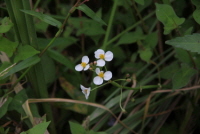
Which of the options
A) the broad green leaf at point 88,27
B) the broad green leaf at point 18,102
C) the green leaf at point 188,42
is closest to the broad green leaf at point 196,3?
the green leaf at point 188,42

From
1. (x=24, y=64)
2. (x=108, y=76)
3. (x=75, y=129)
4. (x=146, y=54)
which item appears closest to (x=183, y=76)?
(x=146, y=54)

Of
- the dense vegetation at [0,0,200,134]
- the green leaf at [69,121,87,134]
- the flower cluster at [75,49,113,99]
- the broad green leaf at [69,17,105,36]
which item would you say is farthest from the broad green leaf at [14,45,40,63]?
the broad green leaf at [69,17,105,36]

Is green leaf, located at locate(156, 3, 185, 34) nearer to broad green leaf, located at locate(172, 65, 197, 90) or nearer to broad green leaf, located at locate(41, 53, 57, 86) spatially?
broad green leaf, located at locate(172, 65, 197, 90)

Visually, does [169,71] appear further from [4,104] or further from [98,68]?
[4,104]

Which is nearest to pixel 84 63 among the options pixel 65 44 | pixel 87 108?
pixel 87 108

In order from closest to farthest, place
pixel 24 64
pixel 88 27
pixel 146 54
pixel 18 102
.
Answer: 1. pixel 24 64
2. pixel 18 102
3. pixel 146 54
4. pixel 88 27
